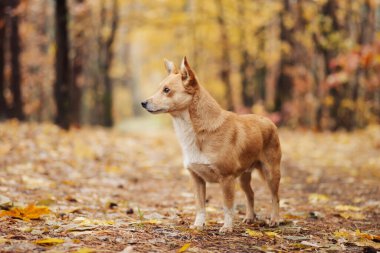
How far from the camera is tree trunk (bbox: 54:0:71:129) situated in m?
16.2

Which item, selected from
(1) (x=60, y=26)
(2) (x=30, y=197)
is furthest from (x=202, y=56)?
(2) (x=30, y=197)

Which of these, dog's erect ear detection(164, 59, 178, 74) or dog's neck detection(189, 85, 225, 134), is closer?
dog's neck detection(189, 85, 225, 134)

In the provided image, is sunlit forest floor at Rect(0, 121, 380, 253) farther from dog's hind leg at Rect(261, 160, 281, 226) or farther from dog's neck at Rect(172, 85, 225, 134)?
dog's neck at Rect(172, 85, 225, 134)

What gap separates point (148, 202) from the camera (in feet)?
24.5

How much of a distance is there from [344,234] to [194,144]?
1.96m

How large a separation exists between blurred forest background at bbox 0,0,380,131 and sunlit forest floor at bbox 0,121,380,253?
537 centimetres

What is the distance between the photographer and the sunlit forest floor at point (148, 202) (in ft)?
15.0

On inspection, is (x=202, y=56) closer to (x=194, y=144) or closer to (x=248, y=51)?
(x=248, y=51)

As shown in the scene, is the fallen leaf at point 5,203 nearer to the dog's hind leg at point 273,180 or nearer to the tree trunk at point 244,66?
A: the dog's hind leg at point 273,180

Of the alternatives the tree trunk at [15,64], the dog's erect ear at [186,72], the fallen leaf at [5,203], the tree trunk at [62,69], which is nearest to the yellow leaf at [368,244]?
the dog's erect ear at [186,72]

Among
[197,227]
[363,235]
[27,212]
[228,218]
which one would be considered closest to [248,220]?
[228,218]

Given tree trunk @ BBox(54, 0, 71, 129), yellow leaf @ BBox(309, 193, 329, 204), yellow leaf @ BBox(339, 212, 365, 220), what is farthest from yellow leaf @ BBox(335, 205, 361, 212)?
tree trunk @ BBox(54, 0, 71, 129)

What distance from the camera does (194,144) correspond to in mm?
5238

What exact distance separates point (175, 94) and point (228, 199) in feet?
4.39
